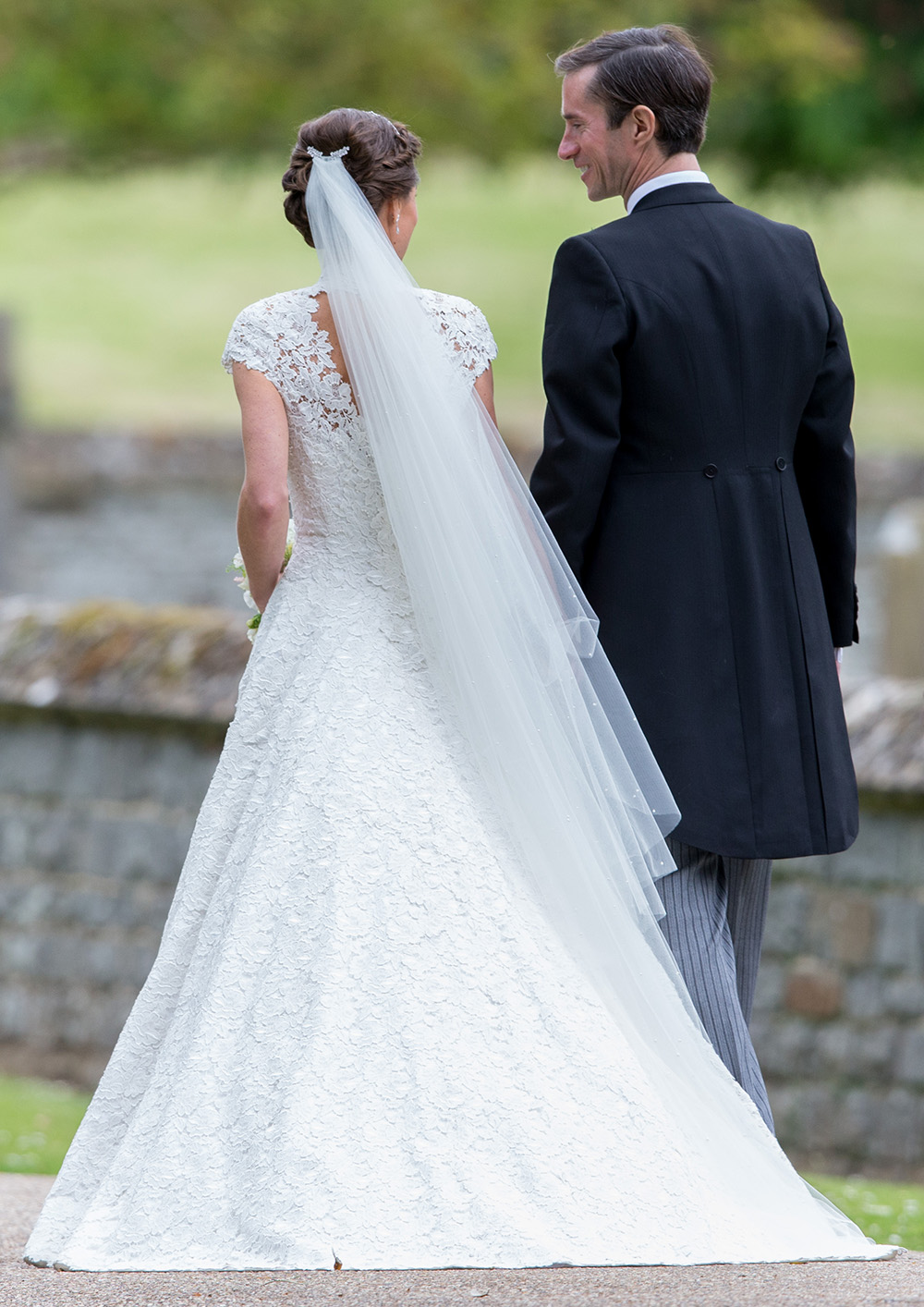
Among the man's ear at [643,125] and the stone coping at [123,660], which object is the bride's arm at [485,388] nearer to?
the man's ear at [643,125]

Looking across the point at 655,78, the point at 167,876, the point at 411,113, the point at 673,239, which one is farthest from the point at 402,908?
the point at 411,113

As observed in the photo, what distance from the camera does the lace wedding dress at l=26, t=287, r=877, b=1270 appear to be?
8.96 ft

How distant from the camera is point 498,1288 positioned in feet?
8.40

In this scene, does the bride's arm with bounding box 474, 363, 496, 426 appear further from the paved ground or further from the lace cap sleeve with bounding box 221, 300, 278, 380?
the paved ground

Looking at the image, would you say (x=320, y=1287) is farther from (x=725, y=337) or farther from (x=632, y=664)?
(x=725, y=337)

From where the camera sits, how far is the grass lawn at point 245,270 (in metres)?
21.9

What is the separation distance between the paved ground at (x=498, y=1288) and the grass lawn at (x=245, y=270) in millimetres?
17582

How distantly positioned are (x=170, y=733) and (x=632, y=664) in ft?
10.7

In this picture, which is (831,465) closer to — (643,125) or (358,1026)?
(643,125)

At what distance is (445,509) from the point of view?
308 cm

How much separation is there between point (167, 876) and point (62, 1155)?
5.07 feet

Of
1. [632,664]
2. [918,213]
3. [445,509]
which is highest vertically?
[918,213]

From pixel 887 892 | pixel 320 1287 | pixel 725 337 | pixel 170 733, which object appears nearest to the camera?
pixel 320 1287

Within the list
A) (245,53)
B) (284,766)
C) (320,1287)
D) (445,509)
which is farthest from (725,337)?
(245,53)
